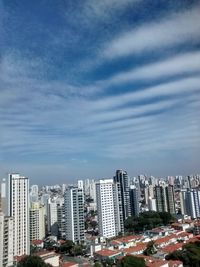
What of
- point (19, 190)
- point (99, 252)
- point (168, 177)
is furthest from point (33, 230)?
point (168, 177)

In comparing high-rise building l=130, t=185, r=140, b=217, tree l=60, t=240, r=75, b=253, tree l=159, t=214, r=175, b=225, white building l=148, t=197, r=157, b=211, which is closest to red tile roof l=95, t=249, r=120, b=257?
tree l=60, t=240, r=75, b=253

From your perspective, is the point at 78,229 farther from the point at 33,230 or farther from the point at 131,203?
the point at 131,203

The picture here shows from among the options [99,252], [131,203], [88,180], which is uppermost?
[88,180]

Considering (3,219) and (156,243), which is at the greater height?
(3,219)

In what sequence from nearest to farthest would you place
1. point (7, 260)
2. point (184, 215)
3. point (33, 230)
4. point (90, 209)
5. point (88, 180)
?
point (7, 260) < point (33, 230) < point (184, 215) < point (90, 209) < point (88, 180)

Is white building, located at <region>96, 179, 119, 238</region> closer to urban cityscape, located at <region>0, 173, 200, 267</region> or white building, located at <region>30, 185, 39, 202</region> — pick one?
urban cityscape, located at <region>0, 173, 200, 267</region>

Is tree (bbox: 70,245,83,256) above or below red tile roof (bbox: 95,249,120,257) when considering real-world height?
below

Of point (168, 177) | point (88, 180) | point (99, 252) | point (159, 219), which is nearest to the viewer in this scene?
point (99, 252)

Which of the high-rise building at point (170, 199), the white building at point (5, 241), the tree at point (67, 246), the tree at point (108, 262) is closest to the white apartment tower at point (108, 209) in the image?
the tree at point (67, 246)
